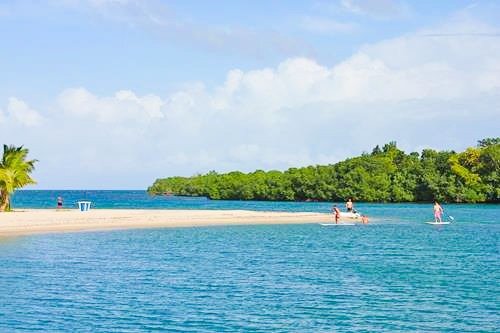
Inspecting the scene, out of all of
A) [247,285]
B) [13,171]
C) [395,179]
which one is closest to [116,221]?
[13,171]

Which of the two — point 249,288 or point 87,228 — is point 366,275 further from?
point 87,228

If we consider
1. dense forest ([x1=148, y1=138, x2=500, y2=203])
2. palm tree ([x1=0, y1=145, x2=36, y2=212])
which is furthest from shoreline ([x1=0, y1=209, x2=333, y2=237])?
dense forest ([x1=148, y1=138, x2=500, y2=203])

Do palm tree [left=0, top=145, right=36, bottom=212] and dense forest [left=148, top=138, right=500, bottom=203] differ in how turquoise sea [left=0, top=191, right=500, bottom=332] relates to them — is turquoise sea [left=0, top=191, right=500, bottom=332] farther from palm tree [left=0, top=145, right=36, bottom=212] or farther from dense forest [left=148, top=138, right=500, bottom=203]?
dense forest [left=148, top=138, right=500, bottom=203]

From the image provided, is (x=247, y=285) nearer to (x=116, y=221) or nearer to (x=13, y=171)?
(x=116, y=221)

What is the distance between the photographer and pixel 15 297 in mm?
24484

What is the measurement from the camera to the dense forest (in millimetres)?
142250

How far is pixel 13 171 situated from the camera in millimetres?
72688

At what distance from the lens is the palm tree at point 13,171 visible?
71.7 m

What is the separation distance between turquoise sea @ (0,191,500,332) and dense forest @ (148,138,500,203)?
9769cm

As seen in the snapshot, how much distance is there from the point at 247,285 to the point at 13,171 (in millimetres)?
50711

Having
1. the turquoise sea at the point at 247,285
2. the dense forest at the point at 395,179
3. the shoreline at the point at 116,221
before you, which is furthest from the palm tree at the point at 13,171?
the dense forest at the point at 395,179

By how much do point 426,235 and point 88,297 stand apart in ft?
118

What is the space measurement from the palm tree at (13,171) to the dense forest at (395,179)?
298 feet

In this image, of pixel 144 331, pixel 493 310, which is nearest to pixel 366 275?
pixel 493 310
